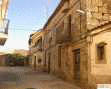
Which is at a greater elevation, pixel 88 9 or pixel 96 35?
pixel 88 9

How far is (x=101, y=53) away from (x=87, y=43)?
1120 mm

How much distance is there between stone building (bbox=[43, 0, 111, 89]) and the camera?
337 inches

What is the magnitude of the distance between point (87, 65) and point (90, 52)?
2.76 feet

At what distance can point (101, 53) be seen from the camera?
8914 mm

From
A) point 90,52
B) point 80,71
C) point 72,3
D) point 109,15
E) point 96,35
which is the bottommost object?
point 80,71

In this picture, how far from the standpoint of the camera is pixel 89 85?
9.20 metres

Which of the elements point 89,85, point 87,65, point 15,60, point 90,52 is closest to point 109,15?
point 90,52

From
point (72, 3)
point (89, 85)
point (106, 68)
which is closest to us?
point (106, 68)

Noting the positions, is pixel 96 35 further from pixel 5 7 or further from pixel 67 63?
pixel 5 7

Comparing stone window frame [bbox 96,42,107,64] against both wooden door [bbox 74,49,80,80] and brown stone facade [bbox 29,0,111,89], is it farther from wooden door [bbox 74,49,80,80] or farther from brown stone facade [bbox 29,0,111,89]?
wooden door [bbox 74,49,80,80]

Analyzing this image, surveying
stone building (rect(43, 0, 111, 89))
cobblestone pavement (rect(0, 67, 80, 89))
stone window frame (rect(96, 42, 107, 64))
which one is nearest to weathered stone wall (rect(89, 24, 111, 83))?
stone building (rect(43, 0, 111, 89))

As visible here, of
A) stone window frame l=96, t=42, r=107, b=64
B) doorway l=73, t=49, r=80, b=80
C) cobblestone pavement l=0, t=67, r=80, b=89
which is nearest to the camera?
stone window frame l=96, t=42, r=107, b=64

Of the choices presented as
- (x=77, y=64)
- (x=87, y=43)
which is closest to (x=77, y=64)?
(x=77, y=64)

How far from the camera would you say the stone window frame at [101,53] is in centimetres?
855
